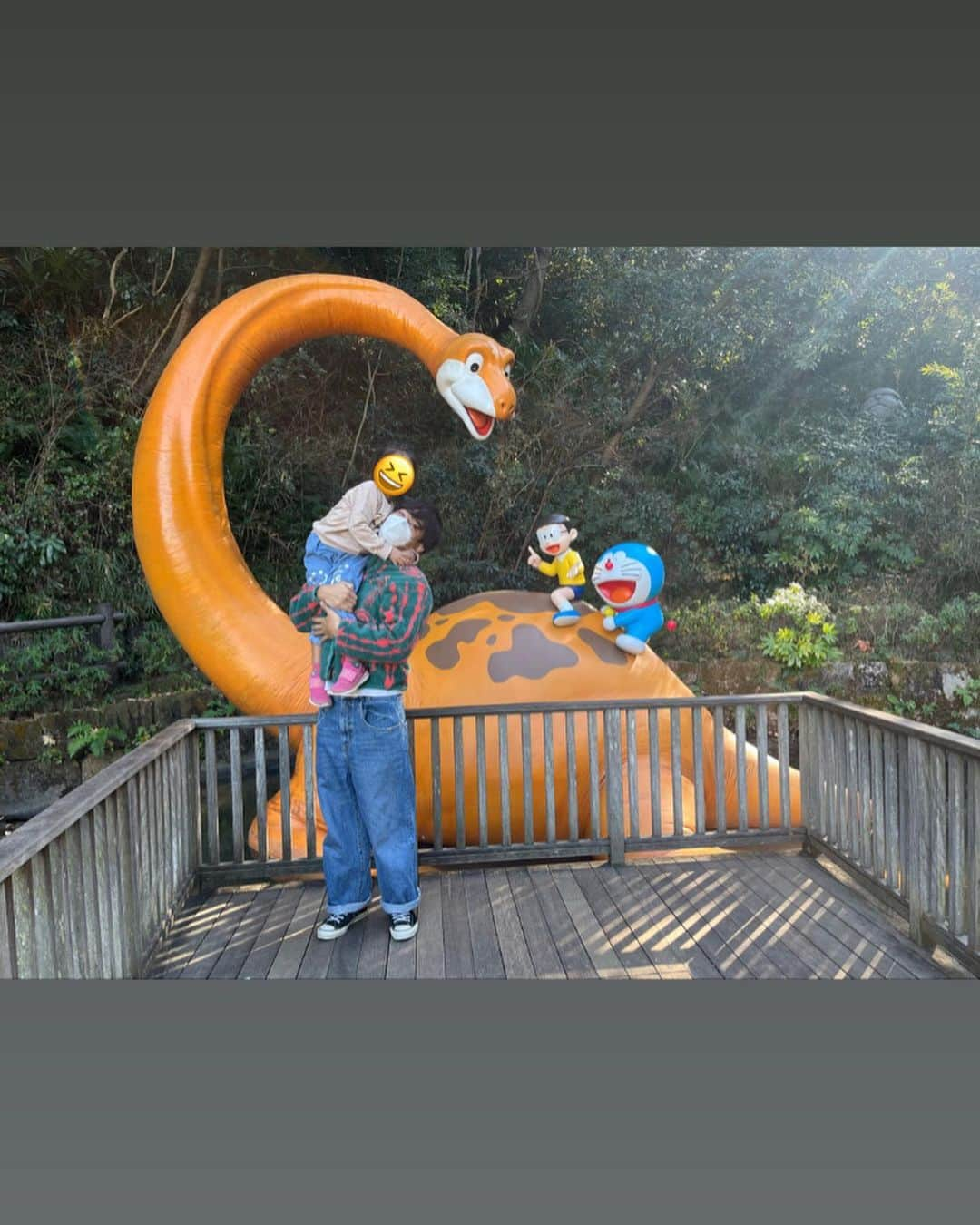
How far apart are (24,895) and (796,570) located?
4.59 m

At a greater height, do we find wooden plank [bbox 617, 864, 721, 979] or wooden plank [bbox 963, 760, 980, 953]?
wooden plank [bbox 963, 760, 980, 953]

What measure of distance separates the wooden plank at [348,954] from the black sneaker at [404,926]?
0.29 ft

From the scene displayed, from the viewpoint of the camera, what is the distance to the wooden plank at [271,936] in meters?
1.94

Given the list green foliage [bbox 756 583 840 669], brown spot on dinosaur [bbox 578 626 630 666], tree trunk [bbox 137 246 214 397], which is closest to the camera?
brown spot on dinosaur [bbox 578 626 630 666]

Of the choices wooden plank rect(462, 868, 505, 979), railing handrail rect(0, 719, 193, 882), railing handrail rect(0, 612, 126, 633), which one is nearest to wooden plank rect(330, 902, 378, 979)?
wooden plank rect(462, 868, 505, 979)

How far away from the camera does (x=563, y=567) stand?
314 centimetres

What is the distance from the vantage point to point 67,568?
3.92 meters

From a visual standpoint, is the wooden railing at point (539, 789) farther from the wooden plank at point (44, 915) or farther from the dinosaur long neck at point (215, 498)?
the wooden plank at point (44, 915)

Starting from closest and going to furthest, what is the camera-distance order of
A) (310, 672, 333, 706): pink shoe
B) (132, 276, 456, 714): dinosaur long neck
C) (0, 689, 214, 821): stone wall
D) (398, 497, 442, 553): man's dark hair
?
(310, 672, 333, 706): pink shoe < (398, 497, 442, 553): man's dark hair < (132, 276, 456, 714): dinosaur long neck < (0, 689, 214, 821): stone wall

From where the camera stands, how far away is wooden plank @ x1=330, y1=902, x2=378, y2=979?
193 cm

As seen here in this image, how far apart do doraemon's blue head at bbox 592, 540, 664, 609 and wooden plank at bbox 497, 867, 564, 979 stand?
43.6 inches

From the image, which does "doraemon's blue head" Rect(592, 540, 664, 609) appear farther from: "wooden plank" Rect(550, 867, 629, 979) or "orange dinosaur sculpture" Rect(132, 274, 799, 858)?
"wooden plank" Rect(550, 867, 629, 979)

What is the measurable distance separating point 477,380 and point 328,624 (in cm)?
124

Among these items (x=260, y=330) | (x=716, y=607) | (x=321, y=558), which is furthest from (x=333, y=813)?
(x=716, y=607)
